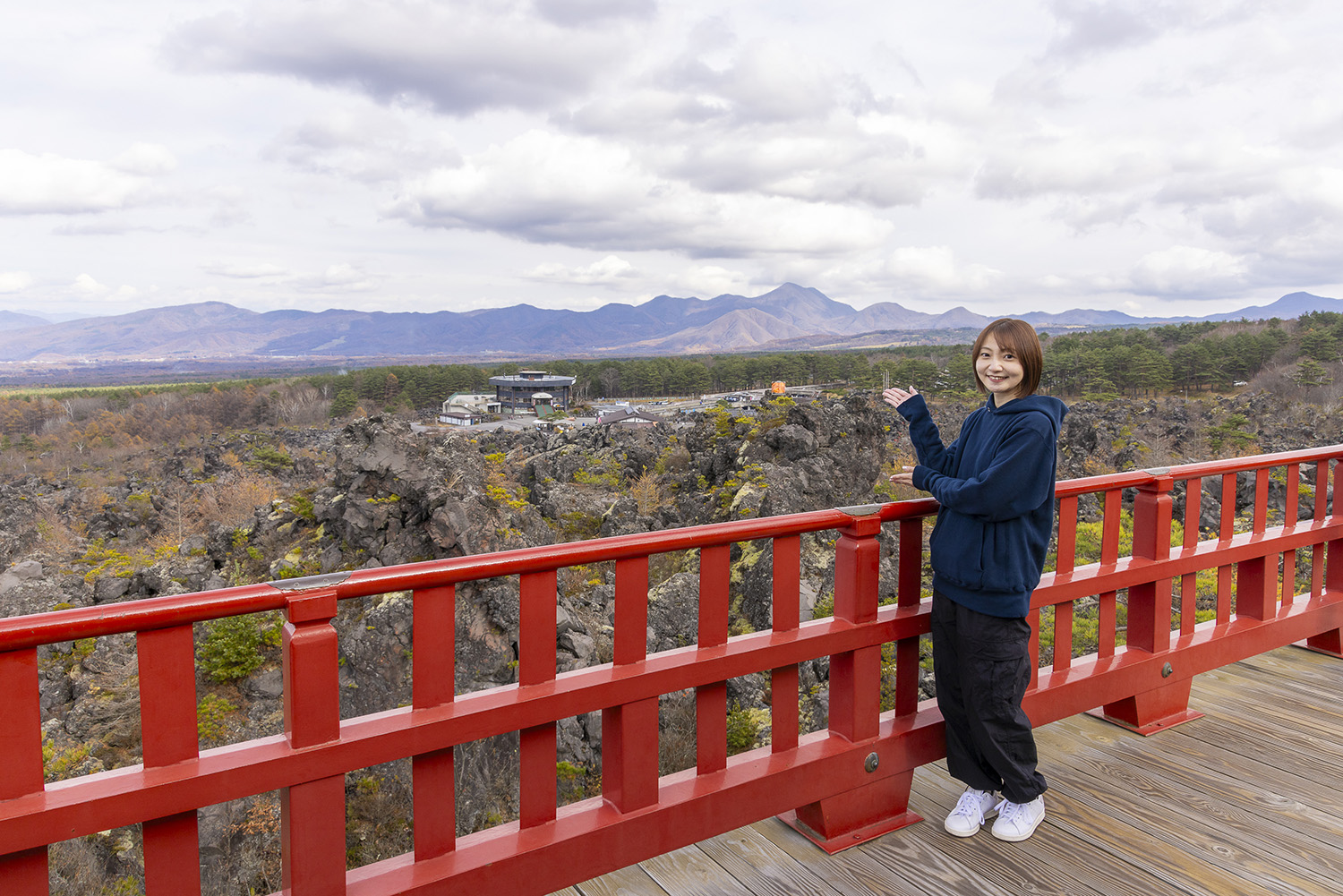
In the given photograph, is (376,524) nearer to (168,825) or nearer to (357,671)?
(357,671)

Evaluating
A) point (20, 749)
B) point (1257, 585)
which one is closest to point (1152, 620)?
point (1257, 585)

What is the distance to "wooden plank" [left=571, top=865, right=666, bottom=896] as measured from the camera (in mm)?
1960

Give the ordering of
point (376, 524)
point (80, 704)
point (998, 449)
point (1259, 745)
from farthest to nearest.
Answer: point (376, 524)
point (80, 704)
point (1259, 745)
point (998, 449)

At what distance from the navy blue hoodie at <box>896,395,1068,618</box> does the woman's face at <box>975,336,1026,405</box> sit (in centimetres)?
5

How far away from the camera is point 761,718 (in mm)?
10297

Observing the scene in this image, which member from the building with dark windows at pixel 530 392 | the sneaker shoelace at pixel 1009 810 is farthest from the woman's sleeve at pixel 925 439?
the building with dark windows at pixel 530 392

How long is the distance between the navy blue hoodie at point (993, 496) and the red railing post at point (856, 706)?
19cm

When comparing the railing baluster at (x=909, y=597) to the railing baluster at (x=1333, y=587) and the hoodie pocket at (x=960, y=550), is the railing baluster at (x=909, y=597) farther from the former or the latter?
the railing baluster at (x=1333, y=587)

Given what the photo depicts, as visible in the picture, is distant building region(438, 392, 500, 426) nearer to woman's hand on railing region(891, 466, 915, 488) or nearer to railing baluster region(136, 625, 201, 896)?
woman's hand on railing region(891, 466, 915, 488)

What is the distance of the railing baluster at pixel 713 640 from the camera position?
1.88 meters

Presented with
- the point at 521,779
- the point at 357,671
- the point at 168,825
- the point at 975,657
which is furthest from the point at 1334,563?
the point at 357,671

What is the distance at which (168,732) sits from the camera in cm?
133

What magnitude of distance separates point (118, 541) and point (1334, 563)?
29969 millimetres

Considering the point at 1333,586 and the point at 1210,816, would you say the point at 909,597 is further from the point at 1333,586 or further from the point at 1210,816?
the point at 1333,586
